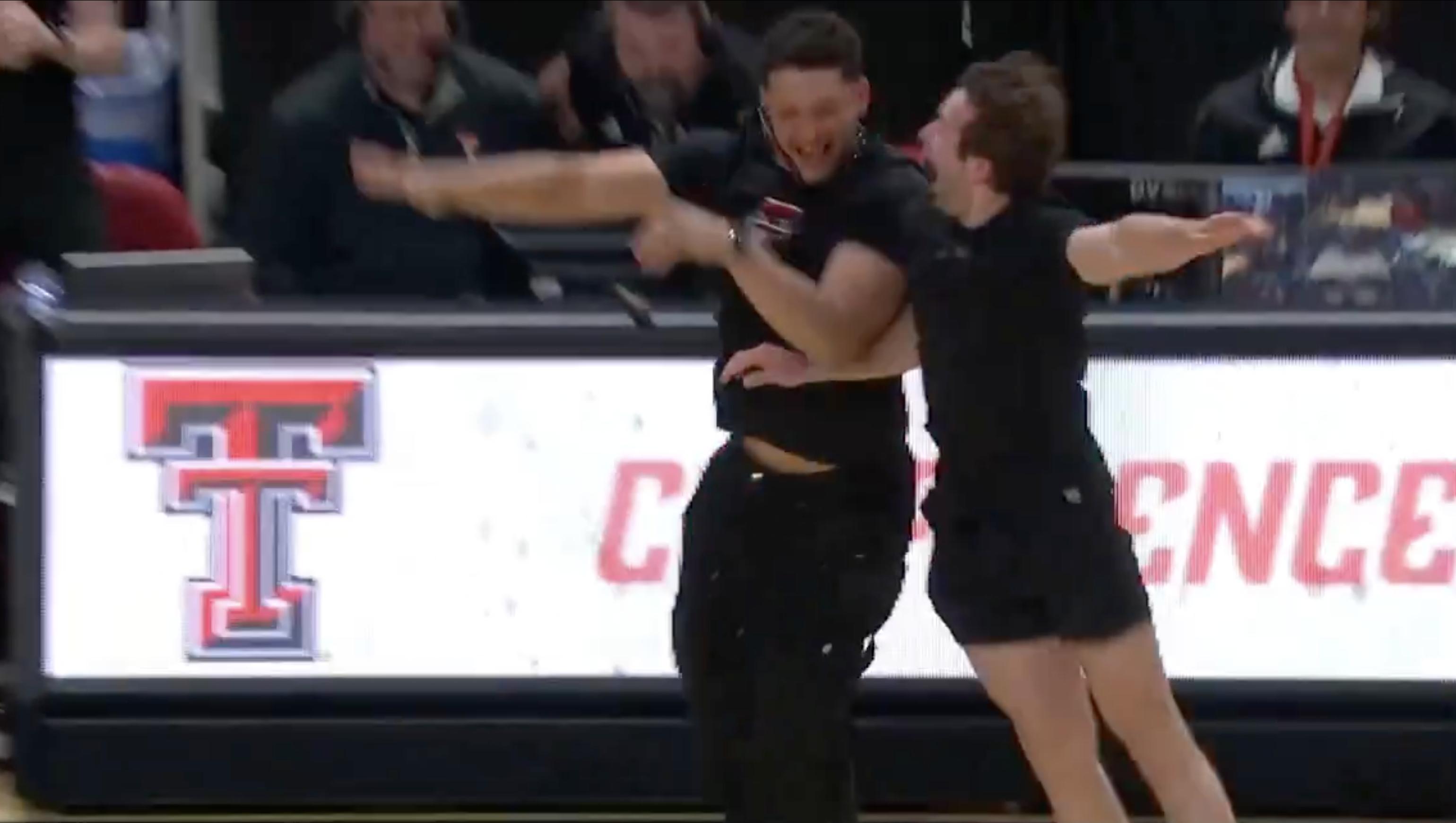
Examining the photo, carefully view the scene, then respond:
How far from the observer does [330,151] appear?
6.88m

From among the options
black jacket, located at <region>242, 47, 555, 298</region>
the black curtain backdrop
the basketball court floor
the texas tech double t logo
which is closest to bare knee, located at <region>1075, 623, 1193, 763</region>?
the basketball court floor

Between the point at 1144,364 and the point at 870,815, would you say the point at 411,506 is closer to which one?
the point at 870,815

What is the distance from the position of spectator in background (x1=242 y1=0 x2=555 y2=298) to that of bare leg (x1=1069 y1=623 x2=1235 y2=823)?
2.57m

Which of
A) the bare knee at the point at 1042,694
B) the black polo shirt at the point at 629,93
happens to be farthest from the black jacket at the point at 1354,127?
the bare knee at the point at 1042,694

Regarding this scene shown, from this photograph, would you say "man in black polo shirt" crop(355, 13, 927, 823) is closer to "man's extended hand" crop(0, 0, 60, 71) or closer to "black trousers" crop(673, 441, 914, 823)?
"black trousers" crop(673, 441, 914, 823)

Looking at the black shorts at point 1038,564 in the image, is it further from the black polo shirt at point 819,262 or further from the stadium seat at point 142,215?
the stadium seat at point 142,215

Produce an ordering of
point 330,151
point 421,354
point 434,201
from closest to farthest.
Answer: point 434,201 → point 421,354 → point 330,151

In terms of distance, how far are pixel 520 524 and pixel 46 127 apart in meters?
1.86

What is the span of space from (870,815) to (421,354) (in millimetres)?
1493

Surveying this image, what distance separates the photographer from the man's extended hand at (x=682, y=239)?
4.25 m

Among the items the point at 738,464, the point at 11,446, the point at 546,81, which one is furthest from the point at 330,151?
the point at 738,464

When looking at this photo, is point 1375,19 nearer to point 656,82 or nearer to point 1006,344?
point 656,82

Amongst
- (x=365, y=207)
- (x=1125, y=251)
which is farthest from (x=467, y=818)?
(x=1125, y=251)

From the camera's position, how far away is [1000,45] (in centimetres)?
1007
